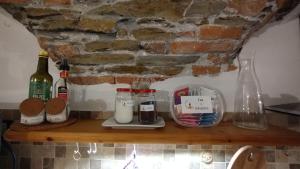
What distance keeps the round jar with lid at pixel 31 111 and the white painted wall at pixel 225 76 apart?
0.26m

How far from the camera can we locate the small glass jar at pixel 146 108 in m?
1.08

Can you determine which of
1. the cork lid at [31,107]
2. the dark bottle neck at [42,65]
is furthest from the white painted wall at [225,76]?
the cork lid at [31,107]

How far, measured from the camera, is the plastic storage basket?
114 centimetres

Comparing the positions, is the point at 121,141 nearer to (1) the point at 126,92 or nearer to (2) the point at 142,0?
(1) the point at 126,92

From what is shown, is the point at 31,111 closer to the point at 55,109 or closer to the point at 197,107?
the point at 55,109

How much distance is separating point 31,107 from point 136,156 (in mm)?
577

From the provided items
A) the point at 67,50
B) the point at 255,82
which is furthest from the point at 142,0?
the point at 255,82

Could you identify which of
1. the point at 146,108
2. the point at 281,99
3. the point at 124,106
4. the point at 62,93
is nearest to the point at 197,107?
the point at 146,108

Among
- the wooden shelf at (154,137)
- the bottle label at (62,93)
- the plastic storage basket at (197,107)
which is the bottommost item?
the wooden shelf at (154,137)

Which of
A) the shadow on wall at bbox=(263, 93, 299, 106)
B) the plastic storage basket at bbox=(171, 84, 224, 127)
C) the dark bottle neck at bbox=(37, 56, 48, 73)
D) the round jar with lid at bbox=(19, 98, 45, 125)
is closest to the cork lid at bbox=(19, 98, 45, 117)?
the round jar with lid at bbox=(19, 98, 45, 125)

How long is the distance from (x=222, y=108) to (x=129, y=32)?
613mm

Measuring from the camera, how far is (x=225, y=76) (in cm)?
127

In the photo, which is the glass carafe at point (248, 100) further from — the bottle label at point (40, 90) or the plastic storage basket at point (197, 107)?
the bottle label at point (40, 90)

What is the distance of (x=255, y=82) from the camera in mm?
1228
